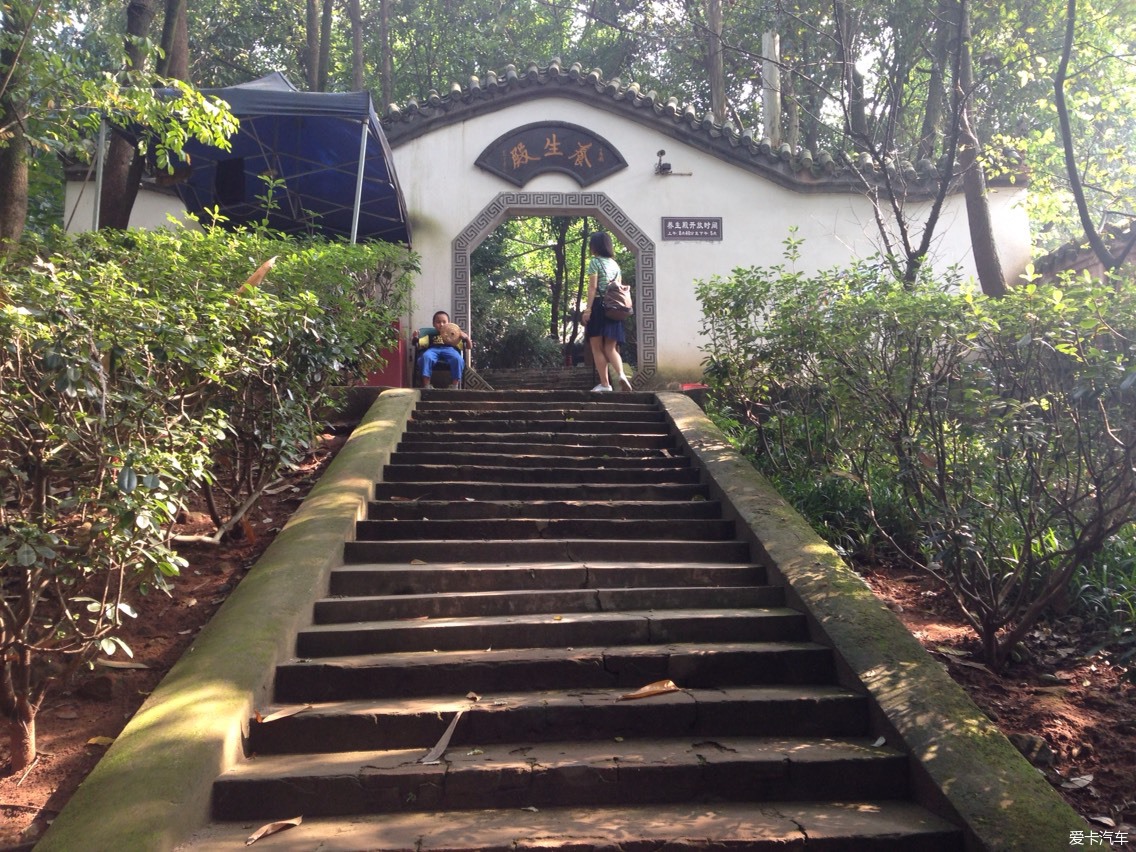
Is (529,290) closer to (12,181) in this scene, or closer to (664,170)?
(664,170)

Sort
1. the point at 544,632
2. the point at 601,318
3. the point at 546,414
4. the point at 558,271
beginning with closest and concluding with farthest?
1. the point at 544,632
2. the point at 546,414
3. the point at 601,318
4. the point at 558,271

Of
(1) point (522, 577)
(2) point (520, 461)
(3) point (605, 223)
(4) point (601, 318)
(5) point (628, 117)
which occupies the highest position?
(5) point (628, 117)

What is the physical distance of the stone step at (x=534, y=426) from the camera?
7152 mm

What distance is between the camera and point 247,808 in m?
3.20

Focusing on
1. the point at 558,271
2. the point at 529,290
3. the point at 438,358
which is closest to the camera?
the point at 438,358

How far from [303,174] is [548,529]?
670 cm

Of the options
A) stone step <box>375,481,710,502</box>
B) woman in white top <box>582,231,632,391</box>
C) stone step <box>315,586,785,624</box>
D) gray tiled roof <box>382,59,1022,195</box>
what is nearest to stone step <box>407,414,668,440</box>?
woman in white top <box>582,231,632,391</box>

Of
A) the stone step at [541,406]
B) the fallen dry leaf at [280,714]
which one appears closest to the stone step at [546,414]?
the stone step at [541,406]

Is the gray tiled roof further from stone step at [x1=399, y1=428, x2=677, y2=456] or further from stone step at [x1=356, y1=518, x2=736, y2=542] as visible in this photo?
stone step at [x1=356, y1=518, x2=736, y2=542]

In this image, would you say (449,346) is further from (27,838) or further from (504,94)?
(27,838)

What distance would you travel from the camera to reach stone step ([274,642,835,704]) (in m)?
3.90

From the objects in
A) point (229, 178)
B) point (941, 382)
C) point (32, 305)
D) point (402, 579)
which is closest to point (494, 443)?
point (402, 579)

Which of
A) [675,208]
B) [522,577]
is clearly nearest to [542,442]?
[522,577]

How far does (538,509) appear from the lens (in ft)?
18.9
